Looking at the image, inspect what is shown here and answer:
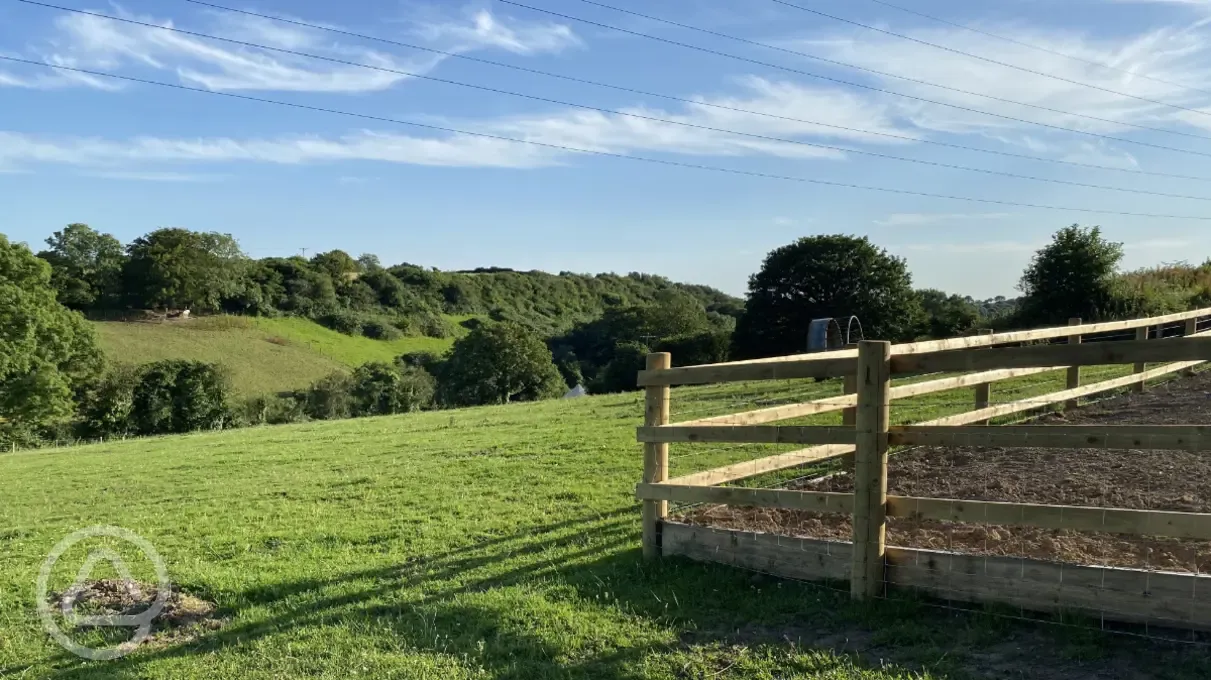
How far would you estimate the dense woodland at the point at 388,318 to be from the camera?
85.0ft

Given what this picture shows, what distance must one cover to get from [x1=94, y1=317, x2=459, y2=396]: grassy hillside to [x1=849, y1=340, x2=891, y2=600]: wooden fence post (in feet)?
184

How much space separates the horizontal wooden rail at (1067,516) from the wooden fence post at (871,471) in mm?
131

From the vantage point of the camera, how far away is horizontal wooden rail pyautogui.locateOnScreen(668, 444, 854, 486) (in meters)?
5.84

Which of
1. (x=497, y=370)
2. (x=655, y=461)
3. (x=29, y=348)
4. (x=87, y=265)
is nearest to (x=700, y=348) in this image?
(x=497, y=370)

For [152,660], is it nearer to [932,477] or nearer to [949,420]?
[932,477]

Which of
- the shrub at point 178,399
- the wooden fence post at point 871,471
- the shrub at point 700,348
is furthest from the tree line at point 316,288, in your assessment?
the wooden fence post at point 871,471

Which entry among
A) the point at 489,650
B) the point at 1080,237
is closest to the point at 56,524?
the point at 489,650

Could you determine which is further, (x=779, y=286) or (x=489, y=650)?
(x=779, y=286)

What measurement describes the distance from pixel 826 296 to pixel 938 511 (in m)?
43.0

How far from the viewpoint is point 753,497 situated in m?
4.86

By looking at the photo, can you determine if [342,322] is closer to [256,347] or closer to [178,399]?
[256,347]

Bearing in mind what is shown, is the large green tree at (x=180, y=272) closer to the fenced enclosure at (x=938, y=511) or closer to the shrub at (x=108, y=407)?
the shrub at (x=108, y=407)

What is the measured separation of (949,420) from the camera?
7645 mm

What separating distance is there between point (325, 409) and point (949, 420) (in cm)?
5156
